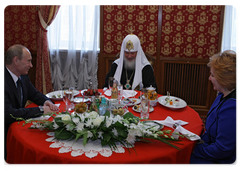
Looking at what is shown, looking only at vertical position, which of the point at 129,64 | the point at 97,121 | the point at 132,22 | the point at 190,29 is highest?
the point at 132,22

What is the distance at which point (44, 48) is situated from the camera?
4.66m

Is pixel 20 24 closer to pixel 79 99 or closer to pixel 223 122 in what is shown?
pixel 79 99

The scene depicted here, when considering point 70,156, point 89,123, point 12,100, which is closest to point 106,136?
point 89,123

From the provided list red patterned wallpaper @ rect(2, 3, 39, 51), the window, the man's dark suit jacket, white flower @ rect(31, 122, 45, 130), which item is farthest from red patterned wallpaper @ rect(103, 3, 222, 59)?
white flower @ rect(31, 122, 45, 130)

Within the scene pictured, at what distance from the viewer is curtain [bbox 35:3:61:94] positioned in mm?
4559

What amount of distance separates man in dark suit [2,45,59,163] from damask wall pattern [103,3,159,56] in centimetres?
253

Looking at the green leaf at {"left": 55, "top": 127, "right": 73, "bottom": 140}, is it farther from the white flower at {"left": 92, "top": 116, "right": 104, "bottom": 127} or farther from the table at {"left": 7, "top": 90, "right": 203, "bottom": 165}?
the white flower at {"left": 92, "top": 116, "right": 104, "bottom": 127}

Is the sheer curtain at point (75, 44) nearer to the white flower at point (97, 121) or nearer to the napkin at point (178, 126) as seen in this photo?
the napkin at point (178, 126)

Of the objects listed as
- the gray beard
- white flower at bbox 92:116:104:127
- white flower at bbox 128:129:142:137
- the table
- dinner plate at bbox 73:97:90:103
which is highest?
the gray beard

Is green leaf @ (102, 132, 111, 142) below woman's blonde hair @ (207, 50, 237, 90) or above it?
below

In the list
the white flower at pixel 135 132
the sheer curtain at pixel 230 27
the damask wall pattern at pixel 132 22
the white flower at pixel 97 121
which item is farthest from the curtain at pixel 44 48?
the white flower at pixel 135 132

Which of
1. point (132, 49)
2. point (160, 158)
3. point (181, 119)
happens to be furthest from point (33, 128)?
point (132, 49)

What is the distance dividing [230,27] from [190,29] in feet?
2.40

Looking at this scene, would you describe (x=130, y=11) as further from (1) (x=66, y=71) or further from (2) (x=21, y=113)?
(2) (x=21, y=113)
